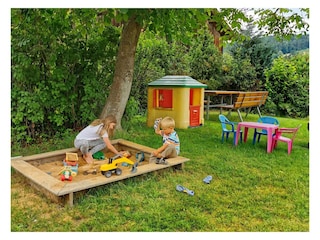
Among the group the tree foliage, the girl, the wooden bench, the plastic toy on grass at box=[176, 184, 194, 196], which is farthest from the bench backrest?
the plastic toy on grass at box=[176, 184, 194, 196]

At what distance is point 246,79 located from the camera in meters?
11.6

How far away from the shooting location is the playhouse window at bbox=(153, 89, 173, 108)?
754 cm

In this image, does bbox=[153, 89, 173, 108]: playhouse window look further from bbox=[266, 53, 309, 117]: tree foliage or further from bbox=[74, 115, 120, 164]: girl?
bbox=[266, 53, 309, 117]: tree foliage

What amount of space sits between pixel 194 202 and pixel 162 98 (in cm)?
464

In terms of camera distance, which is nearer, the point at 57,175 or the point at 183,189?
the point at 183,189

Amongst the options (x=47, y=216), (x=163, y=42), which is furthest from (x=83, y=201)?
(x=163, y=42)

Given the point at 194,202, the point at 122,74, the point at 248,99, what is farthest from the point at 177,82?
the point at 194,202

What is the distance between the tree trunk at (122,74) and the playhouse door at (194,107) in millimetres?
2093

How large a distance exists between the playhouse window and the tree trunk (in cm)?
156

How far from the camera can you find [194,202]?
10.6ft

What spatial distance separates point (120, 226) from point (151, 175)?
125 cm

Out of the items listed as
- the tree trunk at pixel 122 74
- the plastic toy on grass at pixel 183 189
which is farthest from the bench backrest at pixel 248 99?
the plastic toy on grass at pixel 183 189

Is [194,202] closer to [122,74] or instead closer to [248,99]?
[122,74]

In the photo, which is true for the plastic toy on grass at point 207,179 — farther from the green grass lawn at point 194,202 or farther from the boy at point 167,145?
the boy at point 167,145
